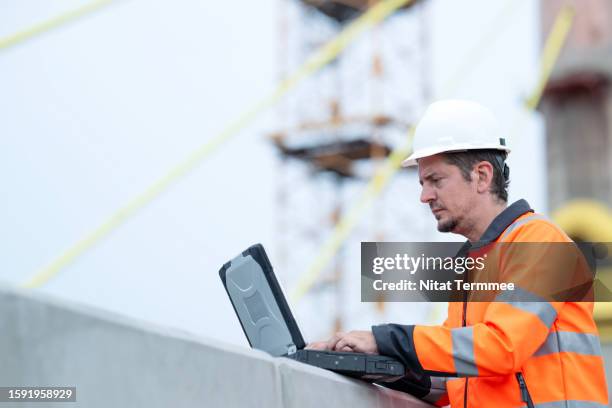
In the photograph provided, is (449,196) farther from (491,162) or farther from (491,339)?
(491,339)

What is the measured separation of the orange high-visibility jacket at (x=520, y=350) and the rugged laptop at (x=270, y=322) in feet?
0.21

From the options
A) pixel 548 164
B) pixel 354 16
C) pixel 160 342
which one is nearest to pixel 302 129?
pixel 354 16

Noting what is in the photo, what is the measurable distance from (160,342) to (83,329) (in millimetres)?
197

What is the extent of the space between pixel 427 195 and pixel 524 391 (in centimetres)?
61

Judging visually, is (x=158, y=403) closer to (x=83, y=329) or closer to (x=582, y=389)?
(x=83, y=329)

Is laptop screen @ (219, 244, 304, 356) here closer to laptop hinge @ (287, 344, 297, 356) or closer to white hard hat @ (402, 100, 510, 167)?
laptop hinge @ (287, 344, 297, 356)

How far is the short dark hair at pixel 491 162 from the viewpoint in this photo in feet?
9.39

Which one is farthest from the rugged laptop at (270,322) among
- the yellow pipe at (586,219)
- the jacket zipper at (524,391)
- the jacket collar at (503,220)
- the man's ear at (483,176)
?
the yellow pipe at (586,219)

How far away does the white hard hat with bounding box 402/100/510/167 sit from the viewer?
9.57 feet

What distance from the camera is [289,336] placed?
106 inches

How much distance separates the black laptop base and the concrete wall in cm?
30

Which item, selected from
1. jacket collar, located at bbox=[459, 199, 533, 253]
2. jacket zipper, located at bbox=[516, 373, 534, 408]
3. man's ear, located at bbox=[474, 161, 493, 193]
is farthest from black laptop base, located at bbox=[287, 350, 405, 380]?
man's ear, located at bbox=[474, 161, 493, 193]

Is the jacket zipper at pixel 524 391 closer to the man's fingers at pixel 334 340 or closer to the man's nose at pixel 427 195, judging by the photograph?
the man's fingers at pixel 334 340

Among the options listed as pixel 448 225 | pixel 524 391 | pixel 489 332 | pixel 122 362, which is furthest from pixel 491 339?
pixel 122 362
